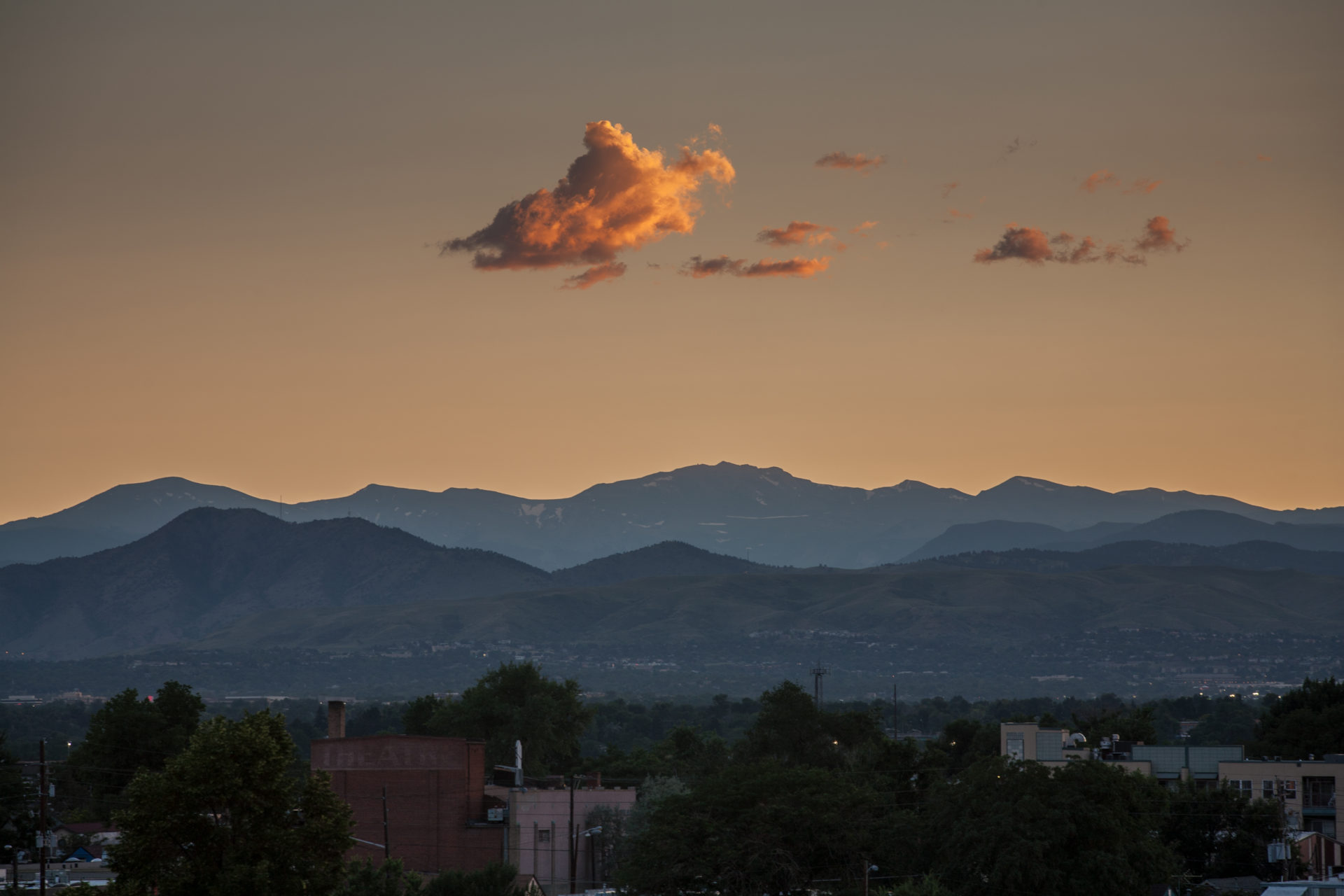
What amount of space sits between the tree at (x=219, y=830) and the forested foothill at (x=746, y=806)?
0.05 metres

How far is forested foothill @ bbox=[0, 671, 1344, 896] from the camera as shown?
134 ft

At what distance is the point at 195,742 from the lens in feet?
136

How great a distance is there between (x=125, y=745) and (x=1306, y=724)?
277ft

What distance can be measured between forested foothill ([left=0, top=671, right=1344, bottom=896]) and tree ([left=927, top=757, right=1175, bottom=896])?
0.09 meters

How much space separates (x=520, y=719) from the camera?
397ft

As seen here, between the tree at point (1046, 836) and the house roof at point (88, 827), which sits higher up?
the tree at point (1046, 836)

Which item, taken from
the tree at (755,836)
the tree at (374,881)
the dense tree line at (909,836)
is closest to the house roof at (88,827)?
the dense tree line at (909,836)

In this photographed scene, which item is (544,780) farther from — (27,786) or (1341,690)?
(1341,690)

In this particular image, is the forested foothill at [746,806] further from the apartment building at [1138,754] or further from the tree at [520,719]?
the apartment building at [1138,754]

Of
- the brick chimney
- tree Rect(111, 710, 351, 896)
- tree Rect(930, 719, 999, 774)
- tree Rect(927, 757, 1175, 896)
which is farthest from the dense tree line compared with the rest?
tree Rect(930, 719, 999, 774)

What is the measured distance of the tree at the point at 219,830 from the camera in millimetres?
40469

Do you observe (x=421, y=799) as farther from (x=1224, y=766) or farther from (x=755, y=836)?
(x=1224, y=766)

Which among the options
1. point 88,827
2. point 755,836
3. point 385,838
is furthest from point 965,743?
point 385,838

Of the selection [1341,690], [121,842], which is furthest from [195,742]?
[1341,690]
